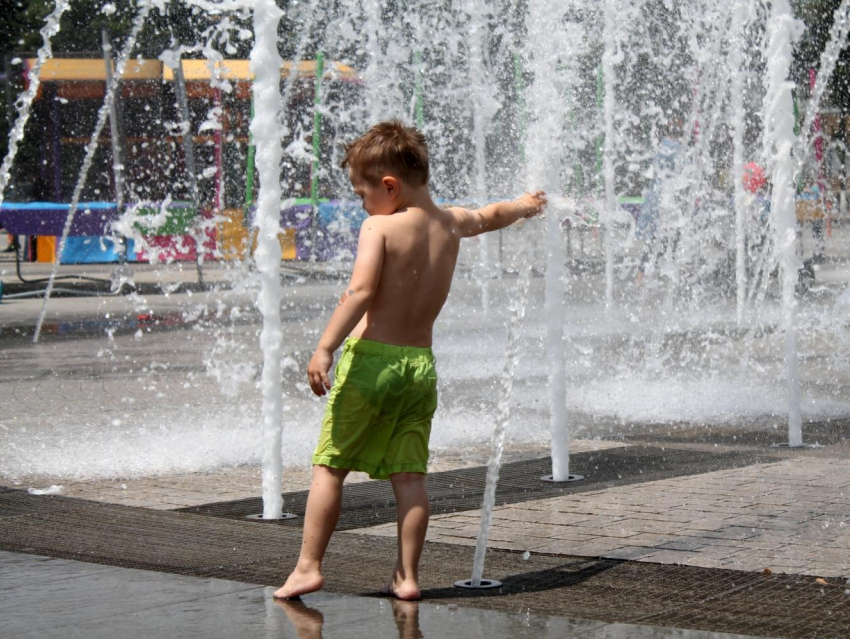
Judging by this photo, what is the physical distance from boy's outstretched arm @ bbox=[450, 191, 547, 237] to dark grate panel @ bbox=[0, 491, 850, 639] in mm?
1083

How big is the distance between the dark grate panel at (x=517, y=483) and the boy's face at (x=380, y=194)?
59.2 inches

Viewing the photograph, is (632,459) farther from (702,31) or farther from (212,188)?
(212,188)

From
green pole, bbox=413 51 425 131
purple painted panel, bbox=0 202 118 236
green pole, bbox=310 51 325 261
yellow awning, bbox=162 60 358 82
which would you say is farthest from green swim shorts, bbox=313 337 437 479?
yellow awning, bbox=162 60 358 82

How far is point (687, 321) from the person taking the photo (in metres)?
14.6

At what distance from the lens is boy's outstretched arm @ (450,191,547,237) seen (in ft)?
13.6

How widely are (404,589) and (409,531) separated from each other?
0.53 feet

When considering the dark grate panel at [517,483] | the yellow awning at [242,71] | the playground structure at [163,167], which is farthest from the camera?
the yellow awning at [242,71]

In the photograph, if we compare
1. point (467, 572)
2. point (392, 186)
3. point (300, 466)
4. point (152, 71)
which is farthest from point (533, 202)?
point (152, 71)

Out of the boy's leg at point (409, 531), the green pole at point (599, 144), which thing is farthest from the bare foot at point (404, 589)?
the green pole at point (599, 144)

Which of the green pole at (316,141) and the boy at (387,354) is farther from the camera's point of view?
the green pole at (316,141)

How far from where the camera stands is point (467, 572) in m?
4.22

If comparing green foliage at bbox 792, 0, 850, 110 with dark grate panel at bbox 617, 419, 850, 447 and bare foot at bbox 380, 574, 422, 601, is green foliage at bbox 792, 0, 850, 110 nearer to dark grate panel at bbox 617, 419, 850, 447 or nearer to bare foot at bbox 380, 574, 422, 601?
dark grate panel at bbox 617, 419, 850, 447

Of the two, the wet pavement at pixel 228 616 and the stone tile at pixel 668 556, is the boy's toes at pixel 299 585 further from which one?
the stone tile at pixel 668 556

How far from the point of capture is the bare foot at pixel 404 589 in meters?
3.77
